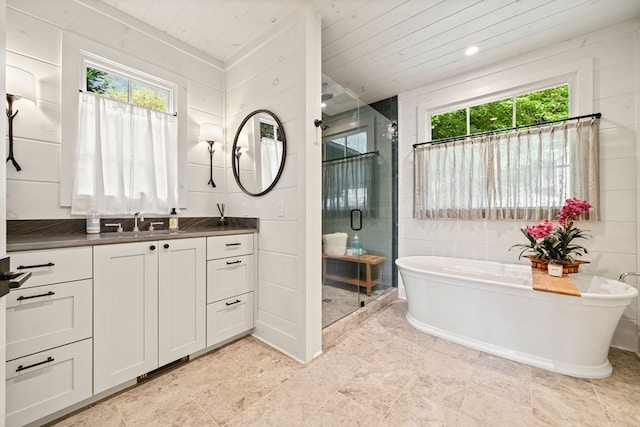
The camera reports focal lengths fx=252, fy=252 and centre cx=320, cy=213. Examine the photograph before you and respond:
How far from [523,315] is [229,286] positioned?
2293 mm

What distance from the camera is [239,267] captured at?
2.14m

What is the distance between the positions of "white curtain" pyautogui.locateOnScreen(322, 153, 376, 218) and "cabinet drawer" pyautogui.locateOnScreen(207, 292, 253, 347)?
106 centimetres

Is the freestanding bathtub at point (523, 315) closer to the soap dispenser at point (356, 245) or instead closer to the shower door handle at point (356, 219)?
the soap dispenser at point (356, 245)

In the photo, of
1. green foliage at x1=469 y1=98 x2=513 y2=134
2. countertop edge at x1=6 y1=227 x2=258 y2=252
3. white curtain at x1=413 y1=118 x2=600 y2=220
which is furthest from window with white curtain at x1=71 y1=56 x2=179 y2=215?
green foliage at x1=469 y1=98 x2=513 y2=134

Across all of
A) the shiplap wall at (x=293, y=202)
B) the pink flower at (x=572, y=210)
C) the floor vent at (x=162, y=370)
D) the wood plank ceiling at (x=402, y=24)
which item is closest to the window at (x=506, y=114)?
the wood plank ceiling at (x=402, y=24)

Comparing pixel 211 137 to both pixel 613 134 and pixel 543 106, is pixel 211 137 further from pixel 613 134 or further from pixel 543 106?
pixel 613 134

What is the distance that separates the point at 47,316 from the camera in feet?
4.22

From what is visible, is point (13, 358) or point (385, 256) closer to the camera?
point (13, 358)

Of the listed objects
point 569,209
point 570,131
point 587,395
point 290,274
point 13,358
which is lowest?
point 587,395

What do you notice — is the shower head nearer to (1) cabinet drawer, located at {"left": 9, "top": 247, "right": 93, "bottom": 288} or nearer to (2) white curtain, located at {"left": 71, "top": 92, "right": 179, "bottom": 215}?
(2) white curtain, located at {"left": 71, "top": 92, "right": 179, "bottom": 215}

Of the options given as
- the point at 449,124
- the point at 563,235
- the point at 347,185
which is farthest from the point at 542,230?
the point at 347,185

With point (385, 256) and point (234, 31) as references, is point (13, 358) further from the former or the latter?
point (385, 256)

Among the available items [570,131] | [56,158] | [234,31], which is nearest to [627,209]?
[570,131]

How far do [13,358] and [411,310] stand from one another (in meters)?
2.73
